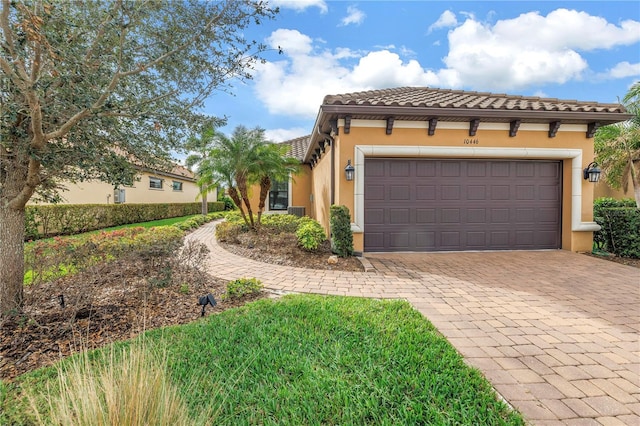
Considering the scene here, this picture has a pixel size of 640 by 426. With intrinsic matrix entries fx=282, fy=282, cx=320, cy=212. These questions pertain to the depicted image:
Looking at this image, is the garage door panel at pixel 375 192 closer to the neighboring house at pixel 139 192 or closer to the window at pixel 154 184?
the neighboring house at pixel 139 192

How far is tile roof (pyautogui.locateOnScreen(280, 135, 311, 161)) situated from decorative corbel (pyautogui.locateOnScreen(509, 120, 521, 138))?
929 cm

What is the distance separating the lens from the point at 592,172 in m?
7.63

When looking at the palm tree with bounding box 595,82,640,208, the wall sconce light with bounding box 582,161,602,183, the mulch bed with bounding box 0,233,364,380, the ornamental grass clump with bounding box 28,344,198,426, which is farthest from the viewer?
the palm tree with bounding box 595,82,640,208

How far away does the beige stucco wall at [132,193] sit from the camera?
12086 millimetres

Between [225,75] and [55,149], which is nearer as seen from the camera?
[55,149]

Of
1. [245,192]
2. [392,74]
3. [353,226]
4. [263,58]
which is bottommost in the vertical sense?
[353,226]

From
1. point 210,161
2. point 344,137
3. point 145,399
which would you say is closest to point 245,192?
point 210,161

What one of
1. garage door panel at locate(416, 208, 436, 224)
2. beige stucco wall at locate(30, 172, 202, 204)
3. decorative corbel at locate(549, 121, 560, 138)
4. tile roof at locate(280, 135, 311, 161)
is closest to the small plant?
beige stucco wall at locate(30, 172, 202, 204)

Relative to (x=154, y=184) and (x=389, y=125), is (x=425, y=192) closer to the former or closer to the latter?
(x=389, y=125)

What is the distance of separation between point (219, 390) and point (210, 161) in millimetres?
8443

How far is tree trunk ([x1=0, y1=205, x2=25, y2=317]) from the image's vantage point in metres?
3.34

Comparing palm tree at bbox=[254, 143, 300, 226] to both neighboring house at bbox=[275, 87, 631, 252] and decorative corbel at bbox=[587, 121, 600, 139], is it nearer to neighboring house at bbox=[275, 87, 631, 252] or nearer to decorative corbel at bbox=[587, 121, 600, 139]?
neighboring house at bbox=[275, 87, 631, 252]

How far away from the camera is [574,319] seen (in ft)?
12.1

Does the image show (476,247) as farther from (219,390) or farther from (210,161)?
(210,161)
